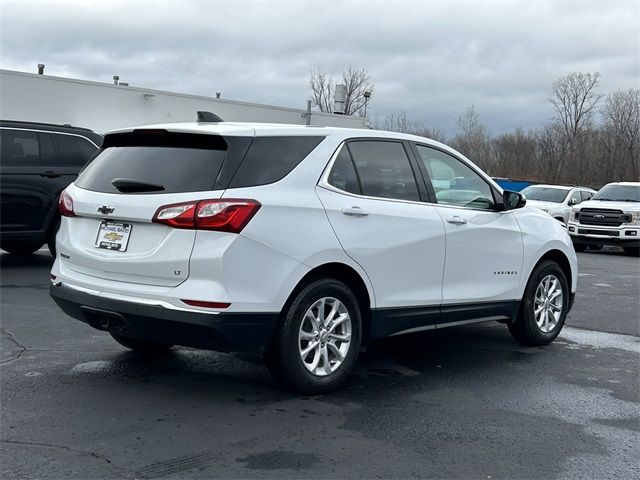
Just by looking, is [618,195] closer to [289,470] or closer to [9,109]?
[9,109]

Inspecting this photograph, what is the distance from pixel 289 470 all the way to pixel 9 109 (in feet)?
63.6

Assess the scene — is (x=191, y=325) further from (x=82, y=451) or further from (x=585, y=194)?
(x=585, y=194)

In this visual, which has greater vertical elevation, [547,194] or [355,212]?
[355,212]

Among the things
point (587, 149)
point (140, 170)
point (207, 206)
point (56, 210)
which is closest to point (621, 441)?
point (207, 206)

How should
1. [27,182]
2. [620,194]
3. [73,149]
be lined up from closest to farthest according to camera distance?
1. [27,182]
2. [73,149]
3. [620,194]

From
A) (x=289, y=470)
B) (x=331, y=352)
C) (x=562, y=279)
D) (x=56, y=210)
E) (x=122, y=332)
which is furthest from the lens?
(x=56, y=210)

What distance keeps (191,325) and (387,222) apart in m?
1.70

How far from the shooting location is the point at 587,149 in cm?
6097

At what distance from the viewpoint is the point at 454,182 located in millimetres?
6461

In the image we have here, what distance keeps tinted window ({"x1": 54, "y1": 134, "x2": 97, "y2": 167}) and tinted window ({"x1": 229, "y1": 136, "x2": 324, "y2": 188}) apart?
254 inches

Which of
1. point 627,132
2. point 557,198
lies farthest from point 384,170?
point 627,132

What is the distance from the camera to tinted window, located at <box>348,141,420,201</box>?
18.5ft

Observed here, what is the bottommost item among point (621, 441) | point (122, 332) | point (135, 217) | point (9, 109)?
point (621, 441)

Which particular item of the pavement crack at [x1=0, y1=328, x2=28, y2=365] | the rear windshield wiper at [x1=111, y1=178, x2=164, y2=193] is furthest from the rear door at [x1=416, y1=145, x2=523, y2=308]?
the pavement crack at [x1=0, y1=328, x2=28, y2=365]
